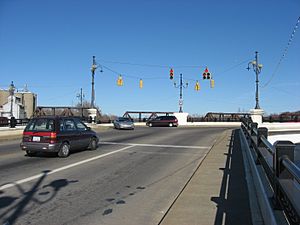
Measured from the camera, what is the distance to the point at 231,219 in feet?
19.6

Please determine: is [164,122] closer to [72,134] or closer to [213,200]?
[72,134]

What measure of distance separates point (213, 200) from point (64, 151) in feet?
26.0

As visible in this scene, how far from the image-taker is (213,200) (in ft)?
23.9

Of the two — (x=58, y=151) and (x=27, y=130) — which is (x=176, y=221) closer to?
(x=58, y=151)

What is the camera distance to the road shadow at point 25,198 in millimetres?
6161

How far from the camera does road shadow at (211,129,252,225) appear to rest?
600cm

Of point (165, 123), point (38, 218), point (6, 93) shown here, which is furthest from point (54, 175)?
point (6, 93)

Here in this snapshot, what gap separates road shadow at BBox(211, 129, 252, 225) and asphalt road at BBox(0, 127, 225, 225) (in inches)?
38.8

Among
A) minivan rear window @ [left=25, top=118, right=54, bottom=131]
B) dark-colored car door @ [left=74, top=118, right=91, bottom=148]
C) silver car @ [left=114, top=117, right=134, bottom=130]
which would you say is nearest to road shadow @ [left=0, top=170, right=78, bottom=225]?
minivan rear window @ [left=25, top=118, right=54, bottom=131]

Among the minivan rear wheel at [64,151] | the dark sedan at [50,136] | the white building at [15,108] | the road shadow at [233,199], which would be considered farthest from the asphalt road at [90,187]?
the white building at [15,108]

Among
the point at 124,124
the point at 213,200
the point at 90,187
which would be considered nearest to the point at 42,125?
the point at 90,187

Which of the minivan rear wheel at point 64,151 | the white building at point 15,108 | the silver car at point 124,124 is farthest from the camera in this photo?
the white building at point 15,108

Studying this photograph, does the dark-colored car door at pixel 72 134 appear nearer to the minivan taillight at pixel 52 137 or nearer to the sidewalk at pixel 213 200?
the minivan taillight at pixel 52 137

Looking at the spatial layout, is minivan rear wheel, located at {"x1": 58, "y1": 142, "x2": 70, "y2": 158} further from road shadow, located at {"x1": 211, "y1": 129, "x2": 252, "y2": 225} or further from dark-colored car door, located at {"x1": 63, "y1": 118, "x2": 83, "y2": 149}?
road shadow, located at {"x1": 211, "y1": 129, "x2": 252, "y2": 225}
